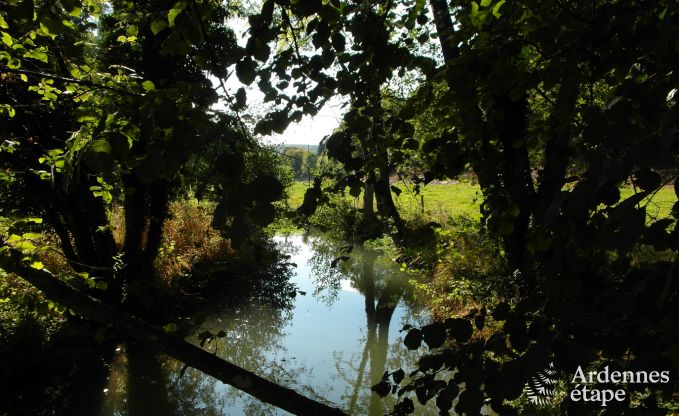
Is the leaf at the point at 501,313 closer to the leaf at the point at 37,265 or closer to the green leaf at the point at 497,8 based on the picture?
the green leaf at the point at 497,8

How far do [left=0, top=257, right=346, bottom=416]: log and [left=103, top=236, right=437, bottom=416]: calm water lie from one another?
261 cm

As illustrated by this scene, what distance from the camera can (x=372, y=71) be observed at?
60.8 inches

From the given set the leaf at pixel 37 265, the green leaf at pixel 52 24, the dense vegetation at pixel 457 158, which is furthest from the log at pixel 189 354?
the green leaf at pixel 52 24

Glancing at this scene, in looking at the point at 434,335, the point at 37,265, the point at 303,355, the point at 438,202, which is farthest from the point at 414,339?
the point at 438,202

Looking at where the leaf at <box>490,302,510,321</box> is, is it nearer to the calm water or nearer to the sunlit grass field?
the calm water

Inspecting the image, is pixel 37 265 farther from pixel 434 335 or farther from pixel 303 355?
pixel 303 355

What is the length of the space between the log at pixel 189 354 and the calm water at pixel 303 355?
2605 mm

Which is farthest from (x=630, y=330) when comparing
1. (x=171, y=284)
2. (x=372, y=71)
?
(x=171, y=284)

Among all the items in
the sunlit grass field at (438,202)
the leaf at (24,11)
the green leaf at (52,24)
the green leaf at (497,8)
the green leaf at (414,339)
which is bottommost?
the sunlit grass field at (438,202)

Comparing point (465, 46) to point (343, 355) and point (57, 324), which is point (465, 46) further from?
point (57, 324)

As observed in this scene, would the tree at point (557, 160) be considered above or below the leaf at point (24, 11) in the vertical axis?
below

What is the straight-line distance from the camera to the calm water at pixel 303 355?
5141 millimetres

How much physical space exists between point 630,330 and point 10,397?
17.8 feet

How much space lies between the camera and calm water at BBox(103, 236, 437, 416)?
16.9 feet
